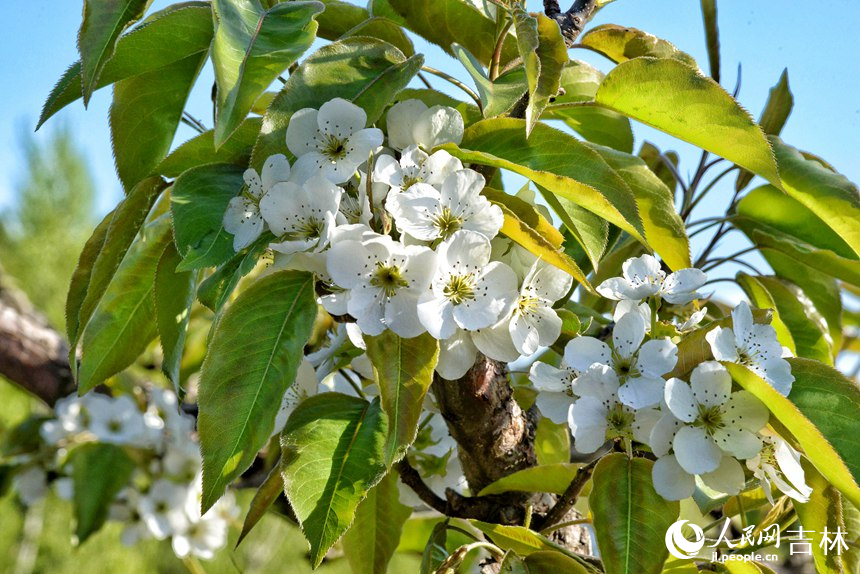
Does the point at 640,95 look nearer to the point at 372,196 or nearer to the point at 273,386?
the point at 372,196

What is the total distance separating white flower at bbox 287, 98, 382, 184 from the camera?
64 centimetres

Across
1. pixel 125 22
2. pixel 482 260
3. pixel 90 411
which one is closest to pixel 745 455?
pixel 482 260

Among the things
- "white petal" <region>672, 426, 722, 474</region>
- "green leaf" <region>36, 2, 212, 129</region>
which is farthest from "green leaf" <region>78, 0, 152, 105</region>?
"white petal" <region>672, 426, 722, 474</region>

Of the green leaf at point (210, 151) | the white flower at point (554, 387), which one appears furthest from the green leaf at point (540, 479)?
the green leaf at point (210, 151)

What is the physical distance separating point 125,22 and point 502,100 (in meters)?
0.29

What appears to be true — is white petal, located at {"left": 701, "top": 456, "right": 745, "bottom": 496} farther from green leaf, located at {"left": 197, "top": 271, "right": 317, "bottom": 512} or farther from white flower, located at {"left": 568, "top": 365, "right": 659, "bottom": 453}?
green leaf, located at {"left": 197, "top": 271, "right": 317, "bottom": 512}

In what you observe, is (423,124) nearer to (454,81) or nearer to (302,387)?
(454,81)

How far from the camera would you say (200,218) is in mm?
644

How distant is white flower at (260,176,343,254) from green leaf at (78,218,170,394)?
15cm

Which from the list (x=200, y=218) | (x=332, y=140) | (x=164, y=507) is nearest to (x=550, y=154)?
(x=332, y=140)

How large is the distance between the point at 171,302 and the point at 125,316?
9 centimetres

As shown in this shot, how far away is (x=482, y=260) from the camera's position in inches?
24.4

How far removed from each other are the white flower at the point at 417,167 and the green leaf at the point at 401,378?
4.6 inches

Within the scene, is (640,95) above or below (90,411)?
above
